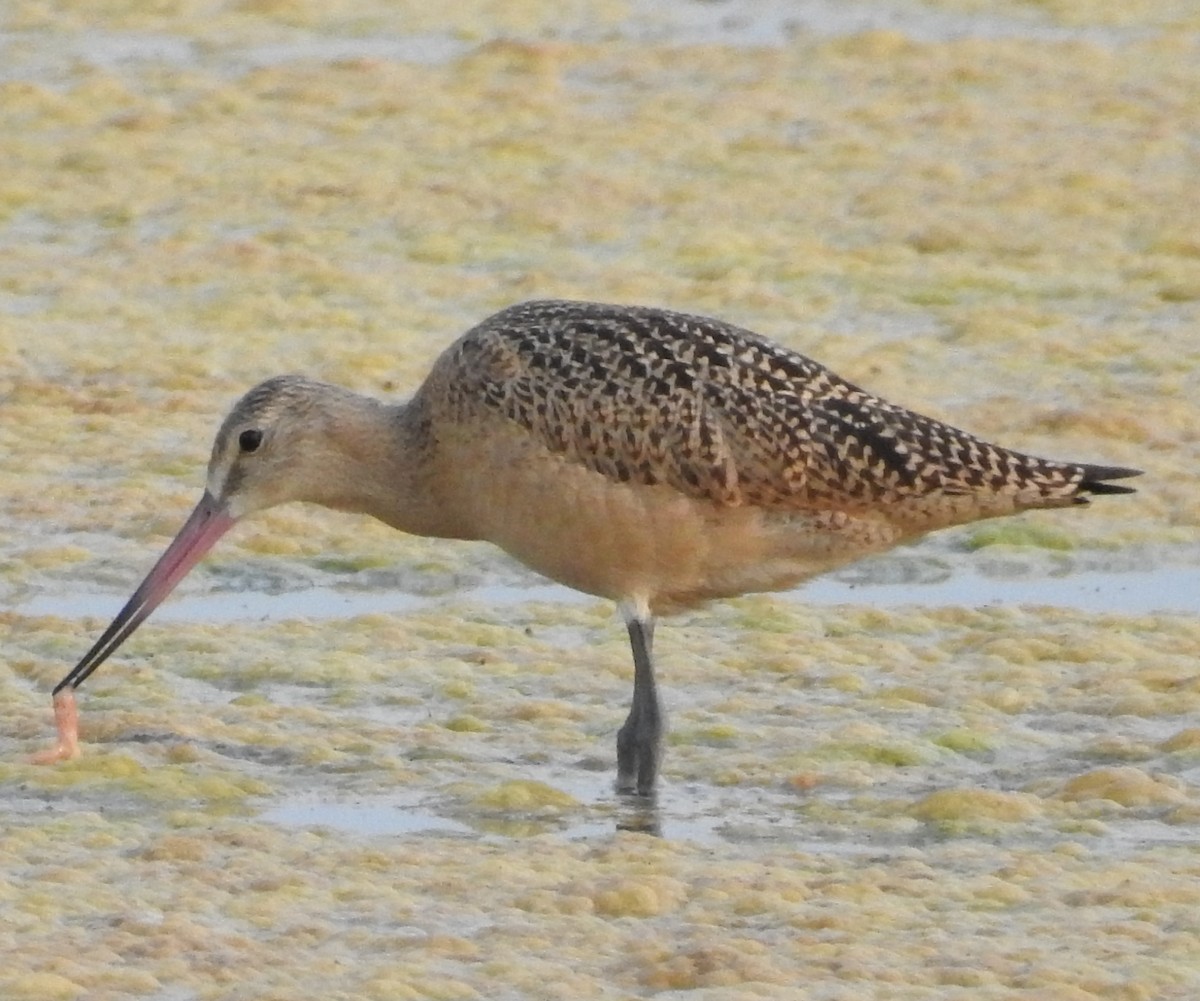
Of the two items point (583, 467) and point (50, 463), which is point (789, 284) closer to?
point (50, 463)

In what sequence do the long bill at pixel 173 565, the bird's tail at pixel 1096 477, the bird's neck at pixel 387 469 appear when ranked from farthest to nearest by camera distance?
1. the long bill at pixel 173 565
2. the bird's neck at pixel 387 469
3. the bird's tail at pixel 1096 477

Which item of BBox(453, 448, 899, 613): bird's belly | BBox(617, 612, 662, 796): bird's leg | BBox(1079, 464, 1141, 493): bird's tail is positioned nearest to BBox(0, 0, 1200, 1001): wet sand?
BBox(617, 612, 662, 796): bird's leg

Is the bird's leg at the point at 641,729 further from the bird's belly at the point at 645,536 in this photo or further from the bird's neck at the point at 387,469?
the bird's neck at the point at 387,469

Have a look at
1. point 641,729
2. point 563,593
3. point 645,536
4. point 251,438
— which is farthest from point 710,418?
point 563,593

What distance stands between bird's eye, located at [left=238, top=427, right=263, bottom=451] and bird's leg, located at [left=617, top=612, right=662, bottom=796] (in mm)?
830

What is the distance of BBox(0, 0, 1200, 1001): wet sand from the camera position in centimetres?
480

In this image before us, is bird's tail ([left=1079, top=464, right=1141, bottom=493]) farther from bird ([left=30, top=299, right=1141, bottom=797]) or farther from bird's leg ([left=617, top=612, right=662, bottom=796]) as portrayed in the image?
→ bird's leg ([left=617, top=612, right=662, bottom=796])

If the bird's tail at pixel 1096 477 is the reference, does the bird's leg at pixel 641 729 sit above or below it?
below

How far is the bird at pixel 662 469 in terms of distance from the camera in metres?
5.54

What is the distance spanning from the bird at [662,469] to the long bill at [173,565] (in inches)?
6.9

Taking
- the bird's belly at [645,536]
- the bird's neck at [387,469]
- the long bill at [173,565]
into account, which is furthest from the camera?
the long bill at [173,565]

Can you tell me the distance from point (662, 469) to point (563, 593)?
4.07 feet

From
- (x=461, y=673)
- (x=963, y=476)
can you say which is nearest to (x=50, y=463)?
(x=461, y=673)

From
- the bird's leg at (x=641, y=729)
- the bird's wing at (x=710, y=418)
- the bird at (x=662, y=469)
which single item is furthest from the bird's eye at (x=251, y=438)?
the bird's leg at (x=641, y=729)
